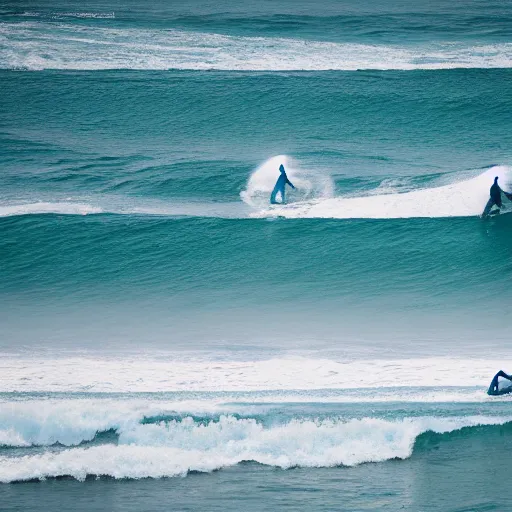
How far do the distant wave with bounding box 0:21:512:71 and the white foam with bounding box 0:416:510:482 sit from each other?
14.6 metres

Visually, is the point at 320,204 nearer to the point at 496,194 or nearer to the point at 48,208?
the point at 496,194

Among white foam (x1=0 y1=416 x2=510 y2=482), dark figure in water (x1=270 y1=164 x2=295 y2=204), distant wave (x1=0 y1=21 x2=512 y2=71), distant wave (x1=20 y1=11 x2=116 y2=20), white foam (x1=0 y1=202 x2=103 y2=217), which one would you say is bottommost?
white foam (x1=0 y1=416 x2=510 y2=482)

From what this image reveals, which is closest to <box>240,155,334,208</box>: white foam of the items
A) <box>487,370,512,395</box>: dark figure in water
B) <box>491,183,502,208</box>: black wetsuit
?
<box>491,183,502,208</box>: black wetsuit

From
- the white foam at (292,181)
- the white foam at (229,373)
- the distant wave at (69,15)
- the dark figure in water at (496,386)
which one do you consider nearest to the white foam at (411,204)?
the white foam at (292,181)

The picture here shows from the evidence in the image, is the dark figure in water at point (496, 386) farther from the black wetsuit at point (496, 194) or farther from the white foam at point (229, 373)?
the black wetsuit at point (496, 194)

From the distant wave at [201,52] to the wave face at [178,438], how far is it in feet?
47.2

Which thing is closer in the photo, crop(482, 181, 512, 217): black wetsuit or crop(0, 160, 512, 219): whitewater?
crop(482, 181, 512, 217): black wetsuit

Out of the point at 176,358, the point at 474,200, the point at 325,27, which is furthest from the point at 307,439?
the point at 325,27

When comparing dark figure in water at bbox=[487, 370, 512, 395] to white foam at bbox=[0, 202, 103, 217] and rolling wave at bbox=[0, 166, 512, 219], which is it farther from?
white foam at bbox=[0, 202, 103, 217]

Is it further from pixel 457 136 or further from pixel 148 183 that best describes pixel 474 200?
pixel 148 183

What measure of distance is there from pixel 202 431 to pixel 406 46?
696 inches

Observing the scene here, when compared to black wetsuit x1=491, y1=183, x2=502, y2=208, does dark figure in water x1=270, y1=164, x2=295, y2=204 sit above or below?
above

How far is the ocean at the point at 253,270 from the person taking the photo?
7426 millimetres

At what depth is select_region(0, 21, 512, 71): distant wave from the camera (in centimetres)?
2134
